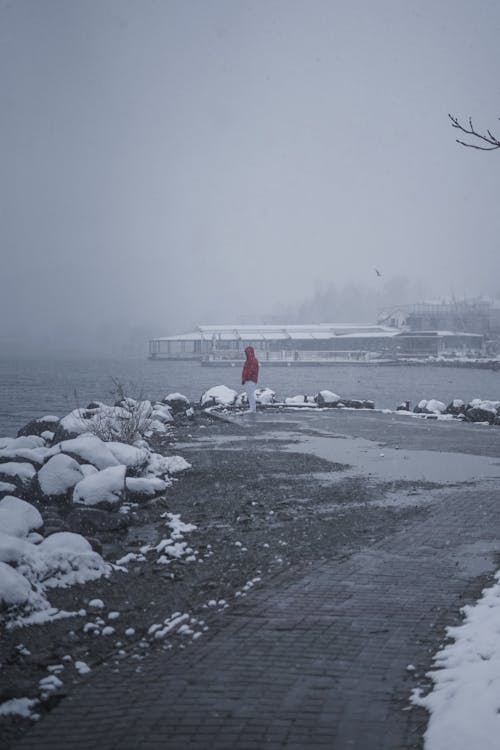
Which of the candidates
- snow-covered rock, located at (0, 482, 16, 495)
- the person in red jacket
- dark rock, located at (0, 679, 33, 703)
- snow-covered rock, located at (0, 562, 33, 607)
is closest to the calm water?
the person in red jacket

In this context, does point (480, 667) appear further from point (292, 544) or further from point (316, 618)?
point (292, 544)

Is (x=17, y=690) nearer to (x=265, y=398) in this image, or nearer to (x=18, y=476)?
(x=18, y=476)

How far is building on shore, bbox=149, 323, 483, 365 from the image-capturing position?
365ft

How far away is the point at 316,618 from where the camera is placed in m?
4.97

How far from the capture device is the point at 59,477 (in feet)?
28.5

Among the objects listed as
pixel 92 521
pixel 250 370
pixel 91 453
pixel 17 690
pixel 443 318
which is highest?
pixel 443 318

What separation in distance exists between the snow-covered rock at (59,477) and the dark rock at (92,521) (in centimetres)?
97

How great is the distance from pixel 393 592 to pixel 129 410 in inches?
365

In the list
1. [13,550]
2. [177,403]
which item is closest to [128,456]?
[13,550]

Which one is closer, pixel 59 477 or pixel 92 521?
pixel 92 521

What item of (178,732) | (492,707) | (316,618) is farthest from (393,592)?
(178,732)

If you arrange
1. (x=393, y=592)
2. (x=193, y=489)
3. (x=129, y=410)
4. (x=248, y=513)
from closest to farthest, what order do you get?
(x=393, y=592) < (x=248, y=513) < (x=193, y=489) < (x=129, y=410)

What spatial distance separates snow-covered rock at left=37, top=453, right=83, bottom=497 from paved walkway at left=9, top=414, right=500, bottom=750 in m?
3.73

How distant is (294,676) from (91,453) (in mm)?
6163
